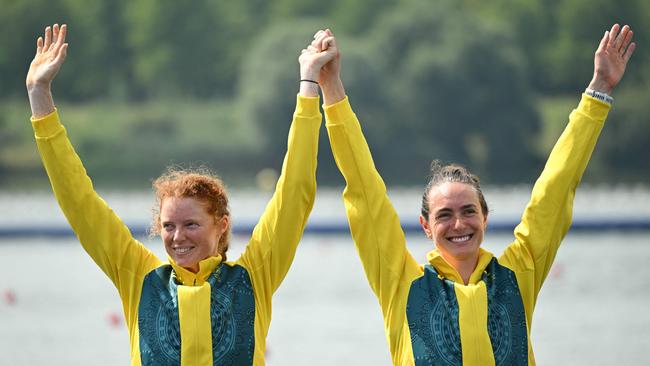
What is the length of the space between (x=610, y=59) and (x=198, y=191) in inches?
46.8

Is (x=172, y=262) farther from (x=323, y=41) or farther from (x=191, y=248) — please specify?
(x=323, y=41)

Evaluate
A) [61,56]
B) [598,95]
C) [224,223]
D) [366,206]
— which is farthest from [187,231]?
[598,95]

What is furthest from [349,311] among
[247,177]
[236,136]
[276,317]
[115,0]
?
[115,0]

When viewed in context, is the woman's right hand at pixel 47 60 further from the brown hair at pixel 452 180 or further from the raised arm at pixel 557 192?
the raised arm at pixel 557 192

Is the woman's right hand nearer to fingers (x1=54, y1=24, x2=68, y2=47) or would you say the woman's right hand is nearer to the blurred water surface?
fingers (x1=54, y1=24, x2=68, y2=47)

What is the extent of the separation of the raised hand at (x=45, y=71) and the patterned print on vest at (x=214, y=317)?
522 millimetres

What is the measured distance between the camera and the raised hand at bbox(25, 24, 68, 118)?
3197mm

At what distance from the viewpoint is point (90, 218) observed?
3207 mm

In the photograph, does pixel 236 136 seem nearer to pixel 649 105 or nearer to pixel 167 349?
pixel 649 105

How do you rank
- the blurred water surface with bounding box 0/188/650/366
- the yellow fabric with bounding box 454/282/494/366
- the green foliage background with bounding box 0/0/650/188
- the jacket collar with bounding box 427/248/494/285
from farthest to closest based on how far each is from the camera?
the green foliage background with bounding box 0/0/650/188
the blurred water surface with bounding box 0/188/650/366
the jacket collar with bounding box 427/248/494/285
the yellow fabric with bounding box 454/282/494/366

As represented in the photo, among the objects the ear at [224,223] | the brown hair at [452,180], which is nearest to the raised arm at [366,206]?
the brown hair at [452,180]

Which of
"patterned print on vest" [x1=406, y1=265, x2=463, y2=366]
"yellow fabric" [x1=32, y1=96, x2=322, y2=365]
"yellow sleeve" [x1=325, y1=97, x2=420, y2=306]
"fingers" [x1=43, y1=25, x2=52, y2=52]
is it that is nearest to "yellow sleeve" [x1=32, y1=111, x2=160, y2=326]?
"yellow fabric" [x1=32, y1=96, x2=322, y2=365]

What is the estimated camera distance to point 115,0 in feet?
143

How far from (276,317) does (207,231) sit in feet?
19.3
